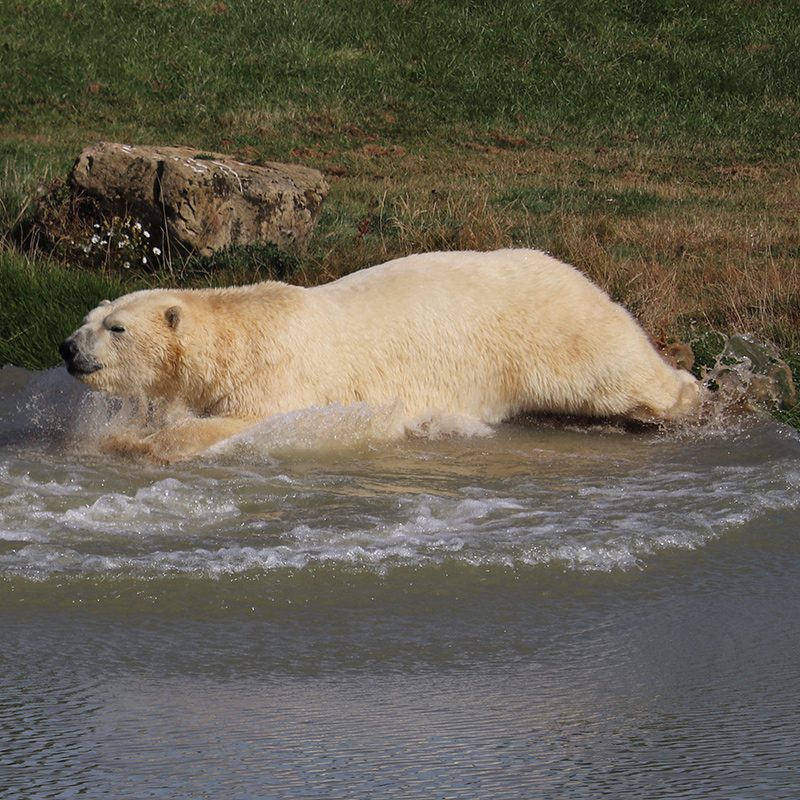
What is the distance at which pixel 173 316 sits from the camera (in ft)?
21.2

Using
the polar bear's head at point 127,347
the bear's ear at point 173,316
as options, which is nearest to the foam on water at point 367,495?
the polar bear's head at point 127,347

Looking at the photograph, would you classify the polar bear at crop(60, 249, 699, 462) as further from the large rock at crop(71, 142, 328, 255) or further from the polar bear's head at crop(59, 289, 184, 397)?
the large rock at crop(71, 142, 328, 255)

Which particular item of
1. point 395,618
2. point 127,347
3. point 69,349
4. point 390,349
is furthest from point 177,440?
point 395,618

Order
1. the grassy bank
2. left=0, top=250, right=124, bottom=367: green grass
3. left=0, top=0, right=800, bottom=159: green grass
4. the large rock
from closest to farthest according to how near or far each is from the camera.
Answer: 1. left=0, top=250, right=124, bottom=367: green grass
2. the grassy bank
3. the large rock
4. left=0, top=0, right=800, bottom=159: green grass

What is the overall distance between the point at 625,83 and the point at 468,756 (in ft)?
83.4

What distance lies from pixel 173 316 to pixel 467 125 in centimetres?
1874

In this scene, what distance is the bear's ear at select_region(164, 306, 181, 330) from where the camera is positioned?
6.46 m

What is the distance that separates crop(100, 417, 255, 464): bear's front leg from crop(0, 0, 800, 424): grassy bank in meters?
2.02

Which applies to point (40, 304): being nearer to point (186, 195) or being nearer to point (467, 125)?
point (186, 195)

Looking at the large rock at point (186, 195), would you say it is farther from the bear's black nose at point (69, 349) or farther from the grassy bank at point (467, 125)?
the bear's black nose at point (69, 349)

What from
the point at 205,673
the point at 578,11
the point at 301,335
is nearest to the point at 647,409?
the point at 301,335

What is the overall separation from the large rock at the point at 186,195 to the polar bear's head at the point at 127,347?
3.14 metres

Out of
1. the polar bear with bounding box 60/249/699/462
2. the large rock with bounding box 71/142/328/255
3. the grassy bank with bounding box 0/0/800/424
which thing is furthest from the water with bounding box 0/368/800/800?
the large rock with bounding box 71/142/328/255

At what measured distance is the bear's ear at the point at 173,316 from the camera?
21.2ft
